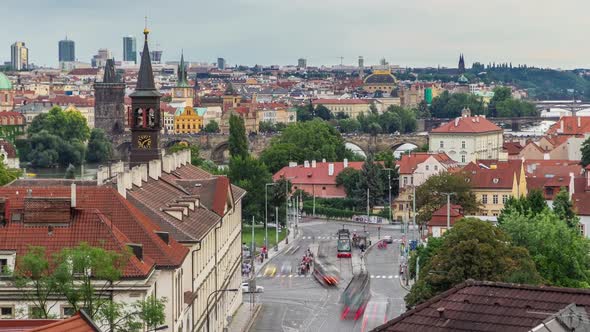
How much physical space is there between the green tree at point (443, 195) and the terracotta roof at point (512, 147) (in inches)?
1808

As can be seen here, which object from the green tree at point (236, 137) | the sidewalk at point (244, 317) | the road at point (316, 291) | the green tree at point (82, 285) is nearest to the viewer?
the green tree at point (82, 285)

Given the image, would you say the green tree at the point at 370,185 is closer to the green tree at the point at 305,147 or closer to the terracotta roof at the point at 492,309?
the green tree at the point at 305,147

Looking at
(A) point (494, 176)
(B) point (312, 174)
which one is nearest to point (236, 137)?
(B) point (312, 174)

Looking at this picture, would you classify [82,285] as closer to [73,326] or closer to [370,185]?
[73,326]

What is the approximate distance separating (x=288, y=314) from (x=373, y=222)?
49.7 meters

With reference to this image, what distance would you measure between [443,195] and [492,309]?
7492 centimetres

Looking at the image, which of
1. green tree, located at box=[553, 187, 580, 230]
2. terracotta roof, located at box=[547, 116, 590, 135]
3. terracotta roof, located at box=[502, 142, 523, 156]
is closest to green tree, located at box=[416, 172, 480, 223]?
green tree, located at box=[553, 187, 580, 230]

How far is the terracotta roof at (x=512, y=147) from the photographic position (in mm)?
150137

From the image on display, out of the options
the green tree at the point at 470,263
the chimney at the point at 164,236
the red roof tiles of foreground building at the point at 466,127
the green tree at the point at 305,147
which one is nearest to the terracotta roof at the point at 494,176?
the green tree at the point at 305,147

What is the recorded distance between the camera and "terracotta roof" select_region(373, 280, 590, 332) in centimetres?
2597

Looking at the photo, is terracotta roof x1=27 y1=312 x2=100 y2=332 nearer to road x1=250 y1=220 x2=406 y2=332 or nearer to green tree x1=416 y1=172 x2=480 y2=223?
road x1=250 y1=220 x2=406 y2=332

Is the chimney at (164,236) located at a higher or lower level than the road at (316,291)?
higher

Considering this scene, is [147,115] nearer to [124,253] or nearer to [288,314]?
[288,314]

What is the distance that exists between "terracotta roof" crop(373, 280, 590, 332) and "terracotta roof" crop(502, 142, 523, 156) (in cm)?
12211
